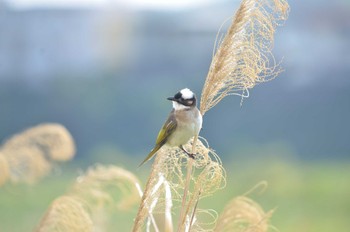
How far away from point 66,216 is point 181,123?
0.55 meters

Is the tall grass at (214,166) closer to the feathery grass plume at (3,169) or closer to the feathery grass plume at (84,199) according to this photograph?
the feathery grass plume at (84,199)

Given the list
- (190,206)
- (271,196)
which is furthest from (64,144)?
(271,196)

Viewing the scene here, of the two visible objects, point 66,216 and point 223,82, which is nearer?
point 223,82

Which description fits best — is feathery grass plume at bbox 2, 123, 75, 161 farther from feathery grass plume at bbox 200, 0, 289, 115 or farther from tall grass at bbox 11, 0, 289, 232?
feathery grass plume at bbox 200, 0, 289, 115

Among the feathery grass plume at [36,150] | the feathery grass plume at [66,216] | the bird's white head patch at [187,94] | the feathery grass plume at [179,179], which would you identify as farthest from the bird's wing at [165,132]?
the feathery grass plume at [36,150]

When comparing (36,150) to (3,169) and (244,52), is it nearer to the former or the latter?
(3,169)

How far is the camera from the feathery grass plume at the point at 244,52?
303 cm

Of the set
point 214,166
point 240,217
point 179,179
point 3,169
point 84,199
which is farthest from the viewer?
point 3,169

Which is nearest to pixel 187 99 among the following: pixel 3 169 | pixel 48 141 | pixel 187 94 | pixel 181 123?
pixel 187 94

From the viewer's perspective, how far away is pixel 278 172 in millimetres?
11047

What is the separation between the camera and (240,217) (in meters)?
3.27

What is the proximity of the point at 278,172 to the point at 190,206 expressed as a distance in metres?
8.09

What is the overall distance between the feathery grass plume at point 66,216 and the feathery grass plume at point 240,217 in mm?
456

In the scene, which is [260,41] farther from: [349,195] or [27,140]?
[349,195]
